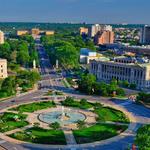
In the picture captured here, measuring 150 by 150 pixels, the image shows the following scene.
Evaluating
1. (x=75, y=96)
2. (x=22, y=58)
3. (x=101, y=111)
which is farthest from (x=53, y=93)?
(x=22, y=58)

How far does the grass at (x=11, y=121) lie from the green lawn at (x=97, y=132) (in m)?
14.2

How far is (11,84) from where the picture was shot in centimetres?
10469

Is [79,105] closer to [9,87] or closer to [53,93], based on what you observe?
[53,93]

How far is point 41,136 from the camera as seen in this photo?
67.7 meters

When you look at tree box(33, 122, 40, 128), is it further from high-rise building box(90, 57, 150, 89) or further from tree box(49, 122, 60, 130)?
high-rise building box(90, 57, 150, 89)

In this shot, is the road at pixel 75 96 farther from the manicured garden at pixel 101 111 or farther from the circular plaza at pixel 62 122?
the manicured garden at pixel 101 111

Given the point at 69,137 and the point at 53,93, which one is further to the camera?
the point at 53,93

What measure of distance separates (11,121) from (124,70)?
61.4 meters

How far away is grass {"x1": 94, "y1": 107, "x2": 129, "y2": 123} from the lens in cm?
7983

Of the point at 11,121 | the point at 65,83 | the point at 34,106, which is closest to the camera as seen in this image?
the point at 11,121

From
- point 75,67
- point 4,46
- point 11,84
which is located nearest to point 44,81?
point 11,84

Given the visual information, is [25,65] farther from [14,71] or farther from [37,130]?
[37,130]

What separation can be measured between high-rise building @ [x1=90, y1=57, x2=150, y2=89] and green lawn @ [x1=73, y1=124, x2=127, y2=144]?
48056 mm

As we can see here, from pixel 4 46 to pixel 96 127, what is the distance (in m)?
135
